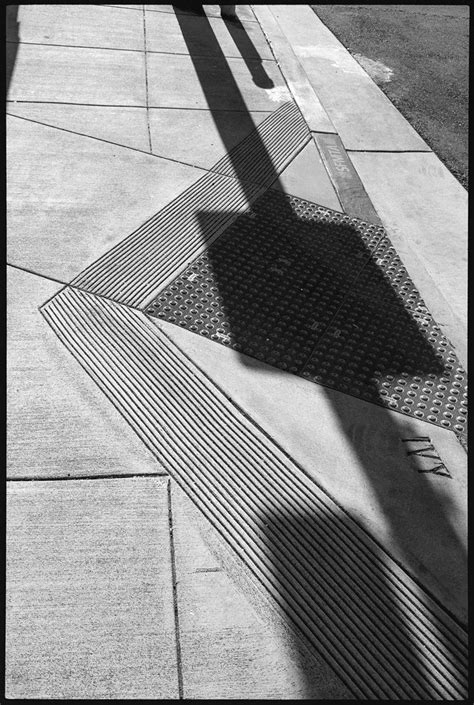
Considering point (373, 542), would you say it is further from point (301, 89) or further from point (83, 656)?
point (301, 89)

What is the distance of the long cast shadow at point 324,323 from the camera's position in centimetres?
356

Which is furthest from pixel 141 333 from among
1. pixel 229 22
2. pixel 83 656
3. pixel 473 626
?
pixel 229 22

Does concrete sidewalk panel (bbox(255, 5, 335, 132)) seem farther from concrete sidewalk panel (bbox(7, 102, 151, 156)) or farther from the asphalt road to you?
concrete sidewalk panel (bbox(7, 102, 151, 156))

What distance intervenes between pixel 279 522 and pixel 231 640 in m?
0.66

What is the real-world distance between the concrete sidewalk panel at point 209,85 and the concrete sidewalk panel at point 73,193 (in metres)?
1.29

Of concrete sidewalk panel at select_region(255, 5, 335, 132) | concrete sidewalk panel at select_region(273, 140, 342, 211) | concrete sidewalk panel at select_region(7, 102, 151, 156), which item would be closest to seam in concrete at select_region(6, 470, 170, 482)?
concrete sidewalk panel at select_region(273, 140, 342, 211)

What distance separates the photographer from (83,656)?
9.53 ft

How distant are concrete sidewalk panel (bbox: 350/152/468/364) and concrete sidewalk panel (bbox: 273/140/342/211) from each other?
0.36m

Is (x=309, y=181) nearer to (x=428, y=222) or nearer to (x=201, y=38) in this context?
(x=428, y=222)

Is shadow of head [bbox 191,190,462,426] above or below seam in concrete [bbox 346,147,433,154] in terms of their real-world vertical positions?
below

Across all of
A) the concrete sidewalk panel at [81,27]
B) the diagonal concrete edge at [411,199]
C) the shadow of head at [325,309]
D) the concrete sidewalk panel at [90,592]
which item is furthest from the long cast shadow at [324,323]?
the concrete sidewalk panel at [81,27]

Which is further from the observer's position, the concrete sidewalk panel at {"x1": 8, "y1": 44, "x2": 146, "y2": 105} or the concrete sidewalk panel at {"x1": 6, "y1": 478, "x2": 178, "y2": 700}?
the concrete sidewalk panel at {"x1": 8, "y1": 44, "x2": 146, "y2": 105}

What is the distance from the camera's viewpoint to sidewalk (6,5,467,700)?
9.95ft

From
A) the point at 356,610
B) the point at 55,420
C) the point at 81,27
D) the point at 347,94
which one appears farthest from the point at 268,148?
the point at 356,610
